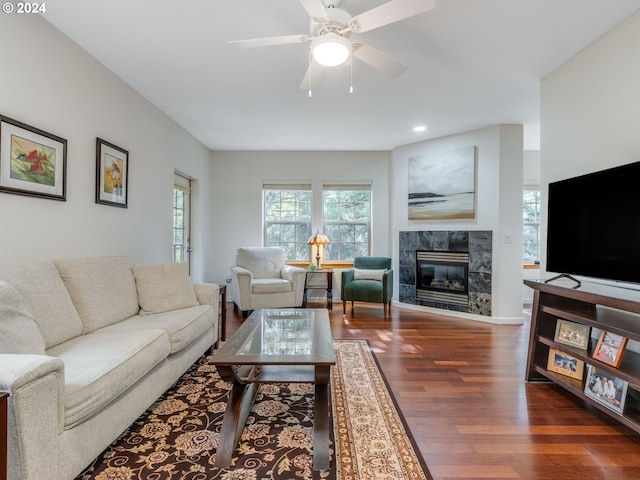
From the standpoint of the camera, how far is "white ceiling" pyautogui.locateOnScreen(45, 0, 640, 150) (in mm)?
1961

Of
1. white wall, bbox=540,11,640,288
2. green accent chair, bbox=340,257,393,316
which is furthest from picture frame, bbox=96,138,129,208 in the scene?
white wall, bbox=540,11,640,288

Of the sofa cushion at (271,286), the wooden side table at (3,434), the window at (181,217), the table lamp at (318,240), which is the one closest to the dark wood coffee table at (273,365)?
the wooden side table at (3,434)

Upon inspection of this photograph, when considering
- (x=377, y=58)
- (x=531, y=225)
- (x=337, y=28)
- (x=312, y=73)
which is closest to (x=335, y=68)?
(x=312, y=73)

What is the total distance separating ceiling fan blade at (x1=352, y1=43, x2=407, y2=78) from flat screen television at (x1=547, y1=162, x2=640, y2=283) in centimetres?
143

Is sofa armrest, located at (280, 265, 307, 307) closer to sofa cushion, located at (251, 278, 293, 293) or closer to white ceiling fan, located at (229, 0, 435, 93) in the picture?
sofa cushion, located at (251, 278, 293, 293)

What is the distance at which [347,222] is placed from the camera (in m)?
5.33

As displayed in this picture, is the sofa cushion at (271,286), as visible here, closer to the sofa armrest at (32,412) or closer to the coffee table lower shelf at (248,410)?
the coffee table lower shelf at (248,410)

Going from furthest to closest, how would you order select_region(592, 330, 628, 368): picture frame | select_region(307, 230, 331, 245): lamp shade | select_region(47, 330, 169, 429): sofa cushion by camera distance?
select_region(307, 230, 331, 245): lamp shade
select_region(592, 330, 628, 368): picture frame
select_region(47, 330, 169, 429): sofa cushion

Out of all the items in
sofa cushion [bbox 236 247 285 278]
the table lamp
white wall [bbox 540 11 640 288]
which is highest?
white wall [bbox 540 11 640 288]

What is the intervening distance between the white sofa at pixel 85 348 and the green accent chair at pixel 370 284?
2.18 m

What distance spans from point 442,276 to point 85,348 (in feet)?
13.7

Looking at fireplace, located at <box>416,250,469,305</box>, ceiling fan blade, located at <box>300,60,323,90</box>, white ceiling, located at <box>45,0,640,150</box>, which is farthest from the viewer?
fireplace, located at <box>416,250,469,305</box>

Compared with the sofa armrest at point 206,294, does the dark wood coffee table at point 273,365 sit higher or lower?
lower

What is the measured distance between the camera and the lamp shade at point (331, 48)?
1706 millimetres
